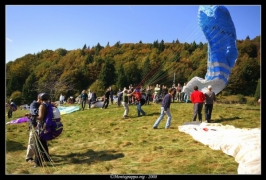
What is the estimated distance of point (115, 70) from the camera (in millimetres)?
61562

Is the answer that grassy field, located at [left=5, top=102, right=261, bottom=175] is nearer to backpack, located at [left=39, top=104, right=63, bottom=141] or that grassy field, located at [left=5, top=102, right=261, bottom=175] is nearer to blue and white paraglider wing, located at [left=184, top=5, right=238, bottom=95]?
backpack, located at [left=39, top=104, right=63, bottom=141]

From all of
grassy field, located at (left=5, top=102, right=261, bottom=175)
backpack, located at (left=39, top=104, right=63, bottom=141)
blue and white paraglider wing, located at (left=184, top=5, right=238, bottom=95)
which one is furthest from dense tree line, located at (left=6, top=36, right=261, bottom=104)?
backpack, located at (left=39, top=104, right=63, bottom=141)

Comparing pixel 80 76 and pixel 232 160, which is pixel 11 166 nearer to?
pixel 232 160

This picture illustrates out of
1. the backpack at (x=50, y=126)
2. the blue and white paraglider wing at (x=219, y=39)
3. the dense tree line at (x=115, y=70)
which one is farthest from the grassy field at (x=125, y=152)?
the dense tree line at (x=115, y=70)

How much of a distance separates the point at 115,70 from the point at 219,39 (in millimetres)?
51469

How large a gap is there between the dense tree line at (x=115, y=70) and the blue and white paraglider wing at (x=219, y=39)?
23.6m

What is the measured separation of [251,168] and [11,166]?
4.64 metres

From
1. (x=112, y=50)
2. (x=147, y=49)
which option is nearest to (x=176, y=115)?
(x=147, y=49)

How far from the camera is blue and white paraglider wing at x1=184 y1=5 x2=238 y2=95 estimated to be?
34.1 ft

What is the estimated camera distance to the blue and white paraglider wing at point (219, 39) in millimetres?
10398

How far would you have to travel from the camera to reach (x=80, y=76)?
200ft

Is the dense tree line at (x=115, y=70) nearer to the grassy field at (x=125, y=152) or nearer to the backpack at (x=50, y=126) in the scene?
the grassy field at (x=125, y=152)

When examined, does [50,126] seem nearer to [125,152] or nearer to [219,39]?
[125,152]

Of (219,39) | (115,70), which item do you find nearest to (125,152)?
(219,39)
